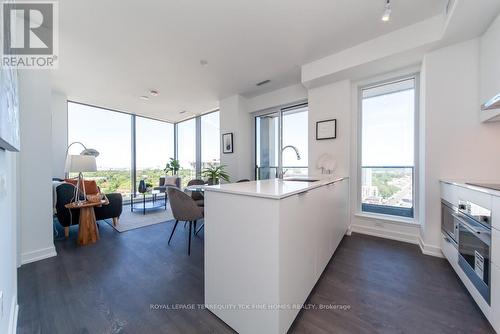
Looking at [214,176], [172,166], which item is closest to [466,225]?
[214,176]

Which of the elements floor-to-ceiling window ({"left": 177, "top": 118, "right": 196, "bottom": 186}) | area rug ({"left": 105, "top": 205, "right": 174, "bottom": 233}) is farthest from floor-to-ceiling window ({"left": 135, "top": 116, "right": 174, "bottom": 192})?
area rug ({"left": 105, "top": 205, "right": 174, "bottom": 233})

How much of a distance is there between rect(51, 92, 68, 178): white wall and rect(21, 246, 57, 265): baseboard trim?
3.05 meters

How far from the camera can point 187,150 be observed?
6516mm

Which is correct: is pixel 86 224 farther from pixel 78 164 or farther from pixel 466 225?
pixel 466 225

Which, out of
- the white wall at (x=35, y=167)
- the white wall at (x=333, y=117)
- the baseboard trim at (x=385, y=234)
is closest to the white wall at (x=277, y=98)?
the white wall at (x=333, y=117)

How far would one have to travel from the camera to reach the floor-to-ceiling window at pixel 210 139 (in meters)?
5.59

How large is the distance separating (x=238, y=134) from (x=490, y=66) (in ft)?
12.3

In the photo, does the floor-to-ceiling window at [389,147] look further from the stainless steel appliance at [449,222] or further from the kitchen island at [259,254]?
the kitchen island at [259,254]

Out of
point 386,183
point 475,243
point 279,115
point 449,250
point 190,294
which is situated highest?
point 279,115

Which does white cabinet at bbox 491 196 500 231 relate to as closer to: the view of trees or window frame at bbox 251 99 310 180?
the view of trees

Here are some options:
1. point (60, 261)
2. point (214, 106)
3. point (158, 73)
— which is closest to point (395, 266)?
point (60, 261)

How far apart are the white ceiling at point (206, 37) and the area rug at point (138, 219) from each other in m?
2.78

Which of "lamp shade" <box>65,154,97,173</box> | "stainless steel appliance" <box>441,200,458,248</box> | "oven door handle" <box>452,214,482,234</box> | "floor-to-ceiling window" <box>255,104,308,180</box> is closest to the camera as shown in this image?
"oven door handle" <box>452,214,482,234</box>

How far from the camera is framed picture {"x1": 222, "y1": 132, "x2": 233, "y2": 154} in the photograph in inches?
179
